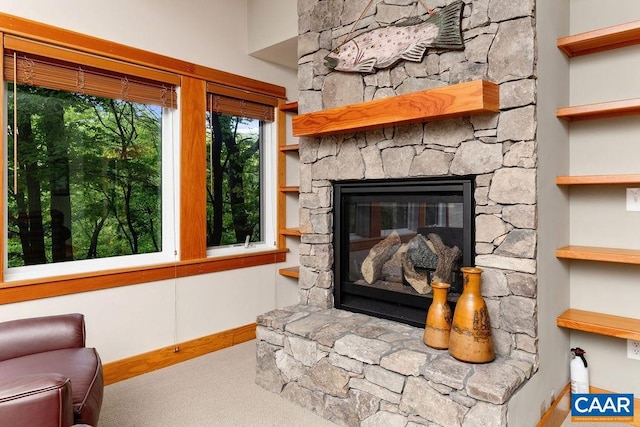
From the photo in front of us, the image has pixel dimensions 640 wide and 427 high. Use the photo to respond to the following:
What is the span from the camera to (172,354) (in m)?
2.99

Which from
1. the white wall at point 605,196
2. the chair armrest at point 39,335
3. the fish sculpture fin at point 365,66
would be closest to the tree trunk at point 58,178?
the chair armrest at point 39,335

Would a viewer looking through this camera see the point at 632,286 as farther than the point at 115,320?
No

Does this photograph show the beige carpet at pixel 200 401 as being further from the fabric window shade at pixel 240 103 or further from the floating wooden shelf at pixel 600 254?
the fabric window shade at pixel 240 103

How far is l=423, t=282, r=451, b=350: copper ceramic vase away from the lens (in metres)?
2.07

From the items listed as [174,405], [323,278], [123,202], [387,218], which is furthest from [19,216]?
Answer: [387,218]

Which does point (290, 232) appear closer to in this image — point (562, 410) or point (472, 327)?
point (472, 327)

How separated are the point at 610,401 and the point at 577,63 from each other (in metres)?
1.90

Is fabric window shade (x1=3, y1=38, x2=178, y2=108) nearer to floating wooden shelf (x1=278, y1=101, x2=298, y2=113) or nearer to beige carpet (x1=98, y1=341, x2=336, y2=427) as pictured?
floating wooden shelf (x1=278, y1=101, x2=298, y2=113)

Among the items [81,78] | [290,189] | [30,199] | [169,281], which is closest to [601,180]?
[290,189]

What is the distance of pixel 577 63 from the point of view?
2.34 meters

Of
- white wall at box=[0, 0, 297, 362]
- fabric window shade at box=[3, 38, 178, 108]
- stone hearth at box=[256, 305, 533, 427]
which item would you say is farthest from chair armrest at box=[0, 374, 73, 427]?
fabric window shade at box=[3, 38, 178, 108]

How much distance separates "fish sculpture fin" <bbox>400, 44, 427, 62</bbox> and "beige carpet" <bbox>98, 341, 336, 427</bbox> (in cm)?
207

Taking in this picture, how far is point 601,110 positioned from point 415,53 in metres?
0.98

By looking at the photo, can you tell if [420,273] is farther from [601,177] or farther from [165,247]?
[165,247]
